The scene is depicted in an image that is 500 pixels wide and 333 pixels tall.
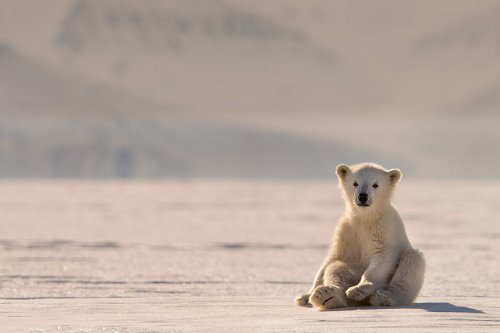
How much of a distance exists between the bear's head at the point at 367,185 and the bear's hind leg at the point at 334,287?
1.44ft

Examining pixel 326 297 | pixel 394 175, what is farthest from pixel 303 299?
pixel 394 175

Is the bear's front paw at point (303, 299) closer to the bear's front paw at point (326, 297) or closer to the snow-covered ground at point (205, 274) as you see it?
the snow-covered ground at point (205, 274)

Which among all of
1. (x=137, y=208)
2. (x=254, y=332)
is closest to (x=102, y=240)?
(x=254, y=332)

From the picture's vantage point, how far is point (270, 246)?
601 inches

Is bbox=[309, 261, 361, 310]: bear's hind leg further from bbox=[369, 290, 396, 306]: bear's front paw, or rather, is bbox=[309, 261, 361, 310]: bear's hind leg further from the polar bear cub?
bbox=[369, 290, 396, 306]: bear's front paw

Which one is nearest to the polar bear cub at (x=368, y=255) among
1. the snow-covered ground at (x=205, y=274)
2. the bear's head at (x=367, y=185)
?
the bear's head at (x=367, y=185)

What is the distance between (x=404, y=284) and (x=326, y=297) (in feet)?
1.77

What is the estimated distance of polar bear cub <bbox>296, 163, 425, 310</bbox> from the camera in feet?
21.7

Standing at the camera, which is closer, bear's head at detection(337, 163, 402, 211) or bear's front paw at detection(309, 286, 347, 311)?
bear's front paw at detection(309, 286, 347, 311)

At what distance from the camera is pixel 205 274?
1051 centimetres

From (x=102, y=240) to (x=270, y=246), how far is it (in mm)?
2584

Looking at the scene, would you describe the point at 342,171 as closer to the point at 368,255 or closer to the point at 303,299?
the point at 368,255

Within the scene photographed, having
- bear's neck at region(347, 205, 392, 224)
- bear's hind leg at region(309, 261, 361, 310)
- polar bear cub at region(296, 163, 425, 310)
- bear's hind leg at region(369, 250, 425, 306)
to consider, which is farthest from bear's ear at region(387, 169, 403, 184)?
bear's hind leg at region(309, 261, 361, 310)

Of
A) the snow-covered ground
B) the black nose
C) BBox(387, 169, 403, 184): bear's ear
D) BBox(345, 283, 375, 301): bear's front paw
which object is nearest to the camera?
the snow-covered ground
